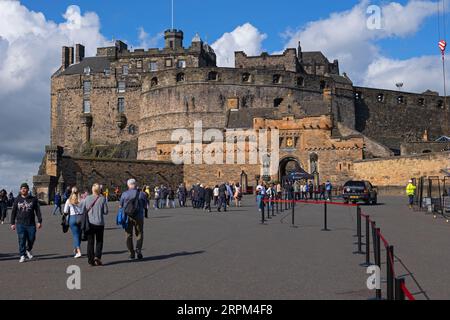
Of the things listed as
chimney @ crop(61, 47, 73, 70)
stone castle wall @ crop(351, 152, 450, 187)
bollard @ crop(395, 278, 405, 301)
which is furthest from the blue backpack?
chimney @ crop(61, 47, 73, 70)

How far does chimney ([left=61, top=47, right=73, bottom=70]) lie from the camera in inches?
2766

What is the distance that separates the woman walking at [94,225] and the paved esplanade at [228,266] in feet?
0.68

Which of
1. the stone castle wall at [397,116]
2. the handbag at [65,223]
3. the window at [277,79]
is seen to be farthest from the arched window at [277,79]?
the handbag at [65,223]

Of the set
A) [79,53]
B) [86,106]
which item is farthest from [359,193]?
[79,53]

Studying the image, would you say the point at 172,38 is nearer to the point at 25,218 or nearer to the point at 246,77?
the point at 246,77

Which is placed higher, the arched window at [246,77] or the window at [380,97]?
the arched window at [246,77]

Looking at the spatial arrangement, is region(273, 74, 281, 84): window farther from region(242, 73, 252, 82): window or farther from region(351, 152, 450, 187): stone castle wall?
region(351, 152, 450, 187): stone castle wall

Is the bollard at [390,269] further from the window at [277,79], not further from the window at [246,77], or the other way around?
the window at [277,79]

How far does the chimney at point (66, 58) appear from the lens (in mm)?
70250

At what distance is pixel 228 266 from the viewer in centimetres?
902

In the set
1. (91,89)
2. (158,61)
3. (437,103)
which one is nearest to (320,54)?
(437,103)

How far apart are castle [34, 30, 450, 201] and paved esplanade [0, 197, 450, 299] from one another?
77.1ft
